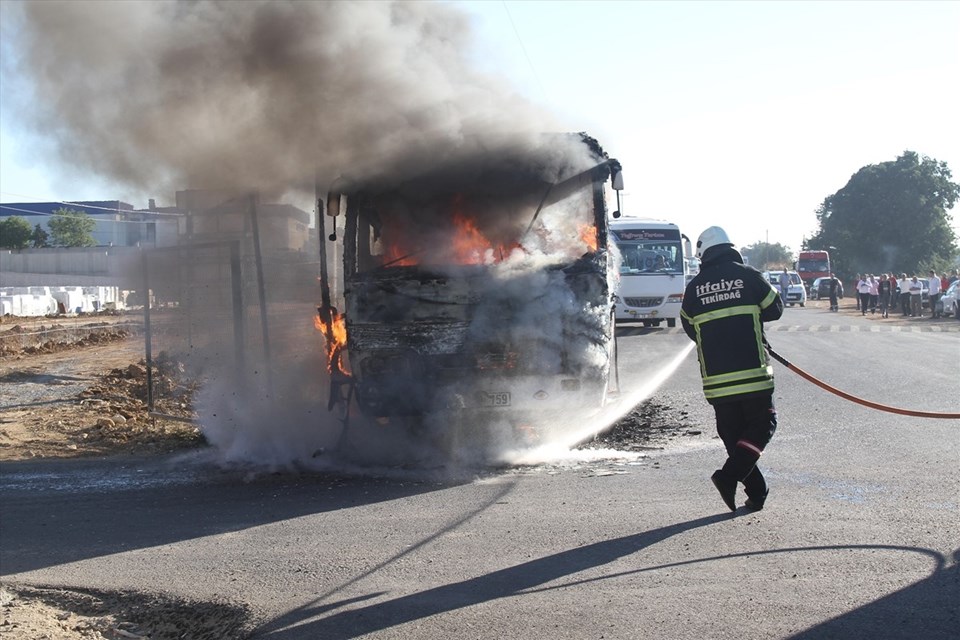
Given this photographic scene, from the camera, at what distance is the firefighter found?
588cm

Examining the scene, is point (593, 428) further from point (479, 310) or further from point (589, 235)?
point (479, 310)

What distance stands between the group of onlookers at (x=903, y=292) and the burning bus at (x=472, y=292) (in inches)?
1102

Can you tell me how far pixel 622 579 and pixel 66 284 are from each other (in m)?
58.3

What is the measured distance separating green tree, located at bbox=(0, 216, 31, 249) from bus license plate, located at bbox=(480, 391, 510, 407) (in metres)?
71.0

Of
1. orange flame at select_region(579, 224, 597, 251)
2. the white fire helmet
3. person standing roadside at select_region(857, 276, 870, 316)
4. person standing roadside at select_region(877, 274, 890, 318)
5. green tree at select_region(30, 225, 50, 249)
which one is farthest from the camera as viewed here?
green tree at select_region(30, 225, 50, 249)

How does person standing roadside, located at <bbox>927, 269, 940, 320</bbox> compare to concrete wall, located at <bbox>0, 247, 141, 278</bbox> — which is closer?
person standing roadside, located at <bbox>927, 269, 940, 320</bbox>

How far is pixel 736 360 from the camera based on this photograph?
19.7 ft

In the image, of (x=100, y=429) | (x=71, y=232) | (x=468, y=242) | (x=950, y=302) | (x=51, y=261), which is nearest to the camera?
(x=468, y=242)

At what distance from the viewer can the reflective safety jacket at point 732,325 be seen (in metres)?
5.97

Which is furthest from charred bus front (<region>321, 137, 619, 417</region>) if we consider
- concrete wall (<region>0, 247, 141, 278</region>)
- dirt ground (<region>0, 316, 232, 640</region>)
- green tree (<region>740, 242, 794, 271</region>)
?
green tree (<region>740, 242, 794, 271</region>)

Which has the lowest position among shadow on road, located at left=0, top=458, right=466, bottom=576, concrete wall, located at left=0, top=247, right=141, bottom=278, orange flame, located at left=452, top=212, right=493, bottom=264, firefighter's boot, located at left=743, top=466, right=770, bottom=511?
shadow on road, located at left=0, top=458, right=466, bottom=576

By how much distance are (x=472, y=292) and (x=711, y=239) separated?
2243 millimetres

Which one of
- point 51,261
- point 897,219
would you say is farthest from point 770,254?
point 51,261

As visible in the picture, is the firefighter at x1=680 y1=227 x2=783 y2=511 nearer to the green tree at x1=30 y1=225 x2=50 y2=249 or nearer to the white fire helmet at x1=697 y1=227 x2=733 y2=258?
the white fire helmet at x1=697 y1=227 x2=733 y2=258
